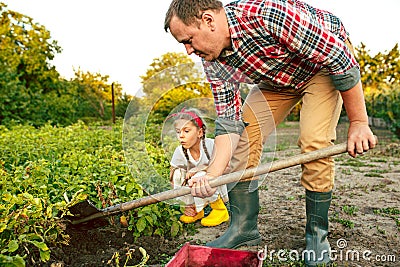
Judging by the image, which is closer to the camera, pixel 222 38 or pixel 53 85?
pixel 222 38

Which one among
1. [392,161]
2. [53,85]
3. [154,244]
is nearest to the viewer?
[154,244]

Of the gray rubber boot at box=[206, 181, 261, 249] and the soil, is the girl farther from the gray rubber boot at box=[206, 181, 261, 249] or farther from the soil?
the soil

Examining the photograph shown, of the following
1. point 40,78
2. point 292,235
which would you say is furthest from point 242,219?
point 40,78

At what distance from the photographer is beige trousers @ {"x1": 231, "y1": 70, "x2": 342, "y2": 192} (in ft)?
7.95

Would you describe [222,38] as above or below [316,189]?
above

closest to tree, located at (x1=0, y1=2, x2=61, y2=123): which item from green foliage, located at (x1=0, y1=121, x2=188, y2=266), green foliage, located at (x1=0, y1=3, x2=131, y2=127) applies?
green foliage, located at (x1=0, y1=3, x2=131, y2=127)

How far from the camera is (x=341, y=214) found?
3.50 meters

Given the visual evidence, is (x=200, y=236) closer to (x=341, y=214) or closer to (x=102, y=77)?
(x=341, y=214)

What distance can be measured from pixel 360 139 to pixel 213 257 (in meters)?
0.95

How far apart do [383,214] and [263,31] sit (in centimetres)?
215

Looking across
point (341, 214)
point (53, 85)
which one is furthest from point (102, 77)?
point (341, 214)

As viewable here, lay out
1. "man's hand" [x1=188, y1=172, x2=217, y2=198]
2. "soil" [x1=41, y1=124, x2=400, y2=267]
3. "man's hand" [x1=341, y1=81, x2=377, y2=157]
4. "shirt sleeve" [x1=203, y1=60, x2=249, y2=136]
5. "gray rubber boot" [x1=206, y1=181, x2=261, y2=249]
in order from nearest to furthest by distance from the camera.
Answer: "man's hand" [x1=341, y1=81, x2=377, y2=157] < "man's hand" [x1=188, y1=172, x2=217, y2=198] < "shirt sleeve" [x1=203, y1=60, x2=249, y2=136] < "soil" [x1=41, y1=124, x2=400, y2=267] < "gray rubber boot" [x1=206, y1=181, x2=261, y2=249]

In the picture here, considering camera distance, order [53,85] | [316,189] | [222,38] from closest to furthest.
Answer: [222,38] < [316,189] < [53,85]

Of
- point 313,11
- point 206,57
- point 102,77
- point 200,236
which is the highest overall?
point 102,77
